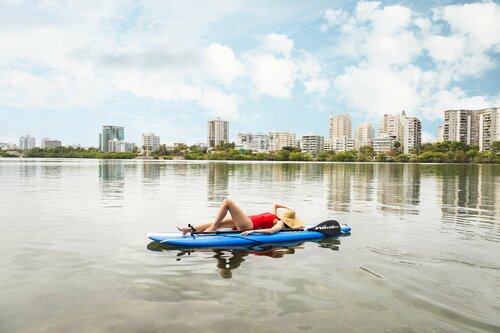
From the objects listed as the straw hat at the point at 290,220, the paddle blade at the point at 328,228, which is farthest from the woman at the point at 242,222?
the paddle blade at the point at 328,228

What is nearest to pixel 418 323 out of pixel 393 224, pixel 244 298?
pixel 244 298

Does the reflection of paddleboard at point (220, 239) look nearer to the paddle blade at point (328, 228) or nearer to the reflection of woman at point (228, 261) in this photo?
the reflection of woman at point (228, 261)

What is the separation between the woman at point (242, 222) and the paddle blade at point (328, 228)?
0.70 m

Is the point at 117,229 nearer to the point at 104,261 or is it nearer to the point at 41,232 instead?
the point at 41,232

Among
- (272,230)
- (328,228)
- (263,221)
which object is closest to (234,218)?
(263,221)

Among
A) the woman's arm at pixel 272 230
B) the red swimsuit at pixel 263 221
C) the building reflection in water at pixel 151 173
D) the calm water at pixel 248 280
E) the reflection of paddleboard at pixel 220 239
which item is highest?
the red swimsuit at pixel 263 221

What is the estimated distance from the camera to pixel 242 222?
11.0 metres

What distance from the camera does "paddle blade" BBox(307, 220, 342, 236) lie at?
12.0 metres

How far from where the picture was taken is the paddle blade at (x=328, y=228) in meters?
12.0

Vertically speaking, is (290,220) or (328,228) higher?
(290,220)

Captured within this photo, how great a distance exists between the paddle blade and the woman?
0.70 m

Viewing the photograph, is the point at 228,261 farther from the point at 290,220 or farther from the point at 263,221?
the point at 290,220

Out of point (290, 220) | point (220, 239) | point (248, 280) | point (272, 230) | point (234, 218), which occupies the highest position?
point (234, 218)

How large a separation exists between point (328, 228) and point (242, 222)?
3.04 metres
